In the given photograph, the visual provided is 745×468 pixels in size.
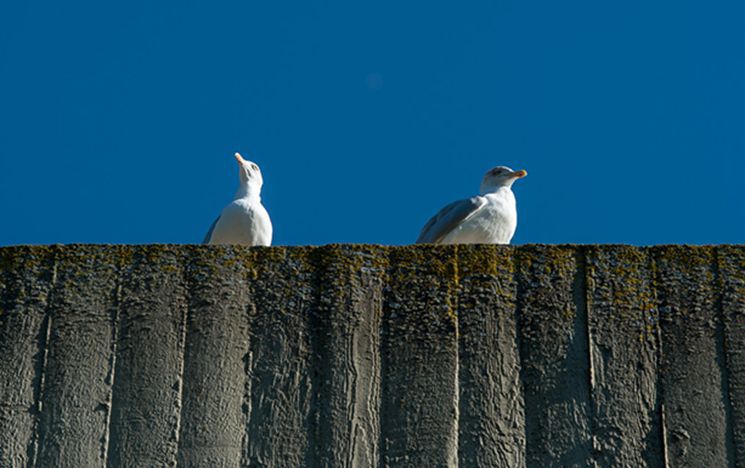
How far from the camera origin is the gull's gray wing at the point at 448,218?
11.2 metres

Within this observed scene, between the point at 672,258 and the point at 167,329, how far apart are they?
2282 mm

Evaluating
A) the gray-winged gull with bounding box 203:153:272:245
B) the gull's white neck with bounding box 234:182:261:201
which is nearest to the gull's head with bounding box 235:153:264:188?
the gull's white neck with bounding box 234:182:261:201

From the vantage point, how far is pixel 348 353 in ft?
21.8

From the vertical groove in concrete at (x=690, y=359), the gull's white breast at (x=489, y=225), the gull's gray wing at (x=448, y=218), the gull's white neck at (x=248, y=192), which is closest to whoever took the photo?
the vertical groove in concrete at (x=690, y=359)

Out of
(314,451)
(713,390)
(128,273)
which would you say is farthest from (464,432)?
(128,273)

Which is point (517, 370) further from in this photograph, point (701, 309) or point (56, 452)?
point (56, 452)

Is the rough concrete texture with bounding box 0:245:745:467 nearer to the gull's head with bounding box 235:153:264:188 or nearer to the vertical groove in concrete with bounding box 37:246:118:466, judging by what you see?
the vertical groove in concrete with bounding box 37:246:118:466

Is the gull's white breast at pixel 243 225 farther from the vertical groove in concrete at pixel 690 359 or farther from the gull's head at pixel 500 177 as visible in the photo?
the vertical groove in concrete at pixel 690 359

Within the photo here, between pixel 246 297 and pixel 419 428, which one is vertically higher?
pixel 246 297

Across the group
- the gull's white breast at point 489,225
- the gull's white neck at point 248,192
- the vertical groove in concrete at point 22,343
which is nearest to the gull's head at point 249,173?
the gull's white neck at point 248,192

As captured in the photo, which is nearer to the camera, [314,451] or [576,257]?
[314,451]

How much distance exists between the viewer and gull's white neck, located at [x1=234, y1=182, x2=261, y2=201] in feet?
41.0

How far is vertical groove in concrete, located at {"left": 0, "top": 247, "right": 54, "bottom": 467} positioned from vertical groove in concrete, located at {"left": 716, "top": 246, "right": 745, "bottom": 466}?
2.99 meters

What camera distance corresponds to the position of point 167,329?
6.71 meters
